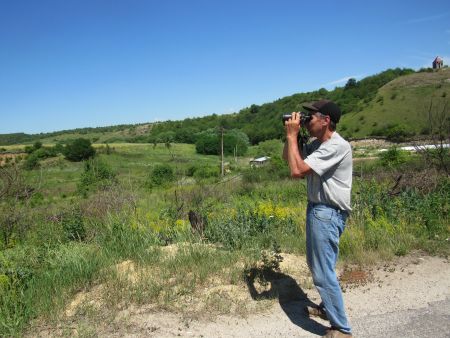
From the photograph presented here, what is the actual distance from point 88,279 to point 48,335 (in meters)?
0.99

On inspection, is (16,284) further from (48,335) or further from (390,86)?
(390,86)

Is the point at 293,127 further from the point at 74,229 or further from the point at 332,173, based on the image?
the point at 74,229

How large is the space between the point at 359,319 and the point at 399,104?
94.5 metres

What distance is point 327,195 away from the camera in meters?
3.36

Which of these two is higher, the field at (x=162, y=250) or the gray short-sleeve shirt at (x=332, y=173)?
the gray short-sleeve shirt at (x=332, y=173)

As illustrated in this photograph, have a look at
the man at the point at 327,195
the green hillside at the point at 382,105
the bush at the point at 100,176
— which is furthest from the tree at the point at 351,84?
the man at the point at 327,195

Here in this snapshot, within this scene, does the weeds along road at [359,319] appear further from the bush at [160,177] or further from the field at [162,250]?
the bush at [160,177]

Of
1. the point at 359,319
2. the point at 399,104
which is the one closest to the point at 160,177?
the point at 359,319

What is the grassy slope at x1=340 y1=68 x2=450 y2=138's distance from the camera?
3223 inches

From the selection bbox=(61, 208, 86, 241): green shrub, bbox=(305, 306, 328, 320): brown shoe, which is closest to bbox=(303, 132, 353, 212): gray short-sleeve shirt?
bbox=(305, 306, 328, 320): brown shoe

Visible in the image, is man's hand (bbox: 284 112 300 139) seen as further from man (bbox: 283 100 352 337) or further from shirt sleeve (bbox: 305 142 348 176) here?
shirt sleeve (bbox: 305 142 348 176)

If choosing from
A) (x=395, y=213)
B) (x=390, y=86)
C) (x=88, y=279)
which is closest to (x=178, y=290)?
(x=88, y=279)

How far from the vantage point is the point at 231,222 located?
20.9 feet

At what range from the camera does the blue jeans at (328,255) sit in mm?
3367
